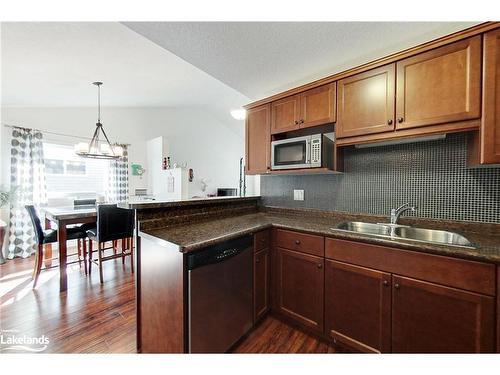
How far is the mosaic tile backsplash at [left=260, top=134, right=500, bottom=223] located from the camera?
1470 millimetres

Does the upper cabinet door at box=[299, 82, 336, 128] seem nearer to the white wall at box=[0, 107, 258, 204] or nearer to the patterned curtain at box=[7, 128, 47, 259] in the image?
the white wall at box=[0, 107, 258, 204]

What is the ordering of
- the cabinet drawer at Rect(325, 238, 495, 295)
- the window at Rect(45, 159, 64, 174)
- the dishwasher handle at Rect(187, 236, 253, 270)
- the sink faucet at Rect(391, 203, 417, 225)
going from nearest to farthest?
the cabinet drawer at Rect(325, 238, 495, 295) < the dishwasher handle at Rect(187, 236, 253, 270) < the sink faucet at Rect(391, 203, 417, 225) < the window at Rect(45, 159, 64, 174)

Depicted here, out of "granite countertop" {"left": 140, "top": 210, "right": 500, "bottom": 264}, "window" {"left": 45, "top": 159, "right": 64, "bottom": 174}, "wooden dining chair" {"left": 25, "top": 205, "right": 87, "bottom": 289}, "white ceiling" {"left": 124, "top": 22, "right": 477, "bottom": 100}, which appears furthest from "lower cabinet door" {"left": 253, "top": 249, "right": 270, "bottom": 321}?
"window" {"left": 45, "top": 159, "right": 64, "bottom": 174}

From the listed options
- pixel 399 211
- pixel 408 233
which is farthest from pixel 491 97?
pixel 408 233

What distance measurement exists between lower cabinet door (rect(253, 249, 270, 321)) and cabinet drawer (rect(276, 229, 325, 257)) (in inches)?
6.6

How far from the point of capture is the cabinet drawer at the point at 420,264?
102 centimetres

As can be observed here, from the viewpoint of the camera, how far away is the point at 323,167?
181 cm

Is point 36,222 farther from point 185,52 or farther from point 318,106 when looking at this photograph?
point 318,106

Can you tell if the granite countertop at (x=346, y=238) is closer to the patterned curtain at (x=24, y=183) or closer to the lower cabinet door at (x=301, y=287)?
the lower cabinet door at (x=301, y=287)

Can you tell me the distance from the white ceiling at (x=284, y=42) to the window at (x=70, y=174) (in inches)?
145

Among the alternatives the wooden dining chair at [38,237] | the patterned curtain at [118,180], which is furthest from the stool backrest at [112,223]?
the patterned curtain at [118,180]

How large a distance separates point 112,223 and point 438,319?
317cm
